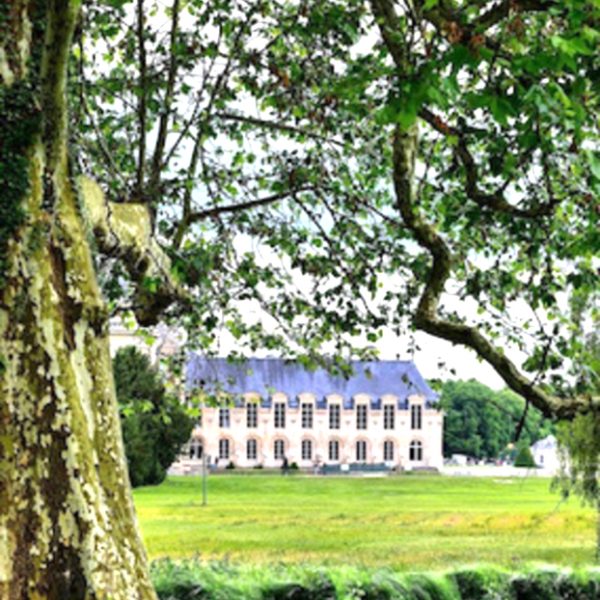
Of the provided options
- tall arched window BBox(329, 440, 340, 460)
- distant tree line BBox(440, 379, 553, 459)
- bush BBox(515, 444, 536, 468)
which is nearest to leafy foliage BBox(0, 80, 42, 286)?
bush BBox(515, 444, 536, 468)

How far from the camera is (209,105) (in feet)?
28.3

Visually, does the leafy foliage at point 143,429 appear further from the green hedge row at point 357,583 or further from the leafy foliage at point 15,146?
the leafy foliage at point 15,146

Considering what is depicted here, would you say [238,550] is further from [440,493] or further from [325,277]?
[440,493]

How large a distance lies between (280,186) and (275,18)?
1.39 meters

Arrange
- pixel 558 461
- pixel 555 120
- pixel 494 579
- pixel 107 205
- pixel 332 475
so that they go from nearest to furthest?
pixel 555 120
pixel 107 205
pixel 494 579
pixel 558 461
pixel 332 475

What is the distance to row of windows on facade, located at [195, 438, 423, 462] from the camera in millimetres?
86125

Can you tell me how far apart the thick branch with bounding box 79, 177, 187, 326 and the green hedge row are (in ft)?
7.59

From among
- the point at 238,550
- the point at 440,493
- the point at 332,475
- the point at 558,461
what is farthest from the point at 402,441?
the point at 558,461

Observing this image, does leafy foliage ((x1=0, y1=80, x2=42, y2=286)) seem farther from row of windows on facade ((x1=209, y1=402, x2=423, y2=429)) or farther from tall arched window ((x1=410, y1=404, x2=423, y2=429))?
tall arched window ((x1=410, y1=404, x2=423, y2=429))

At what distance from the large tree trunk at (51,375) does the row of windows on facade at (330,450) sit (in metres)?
80.8

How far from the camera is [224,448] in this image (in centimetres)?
8581

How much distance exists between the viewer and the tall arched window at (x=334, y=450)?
8812 centimetres

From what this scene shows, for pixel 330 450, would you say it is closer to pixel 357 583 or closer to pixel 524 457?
pixel 524 457

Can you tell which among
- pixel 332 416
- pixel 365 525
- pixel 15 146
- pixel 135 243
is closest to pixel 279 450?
pixel 332 416
